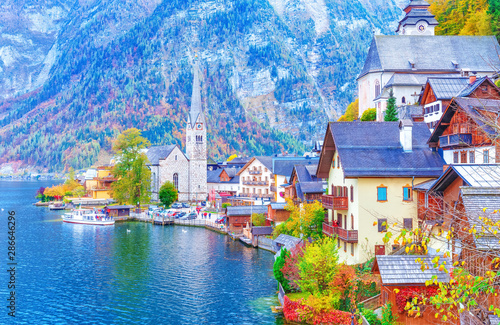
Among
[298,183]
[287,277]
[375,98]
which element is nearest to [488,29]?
[375,98]

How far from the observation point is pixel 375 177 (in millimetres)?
34500

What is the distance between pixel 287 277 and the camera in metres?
35.7

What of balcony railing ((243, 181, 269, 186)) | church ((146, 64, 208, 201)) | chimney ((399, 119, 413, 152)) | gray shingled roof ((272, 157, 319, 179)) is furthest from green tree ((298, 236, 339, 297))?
church ((146, 64, 208, 201))

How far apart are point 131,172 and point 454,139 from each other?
7704 cm

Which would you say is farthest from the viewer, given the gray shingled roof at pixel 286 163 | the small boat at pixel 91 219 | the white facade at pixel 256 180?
the white facade at pixel 256 180

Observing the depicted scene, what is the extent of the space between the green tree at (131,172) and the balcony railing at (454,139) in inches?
2932

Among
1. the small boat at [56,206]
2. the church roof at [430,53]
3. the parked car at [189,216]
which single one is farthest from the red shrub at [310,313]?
the small boat at [56,206]

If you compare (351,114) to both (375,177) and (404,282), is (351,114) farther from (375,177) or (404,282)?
(404,282)

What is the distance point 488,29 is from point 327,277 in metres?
65.9

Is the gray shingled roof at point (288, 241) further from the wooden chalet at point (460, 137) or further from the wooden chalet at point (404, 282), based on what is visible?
the wooden chalet at point (404, 282)

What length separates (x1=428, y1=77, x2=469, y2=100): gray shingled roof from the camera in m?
46.2

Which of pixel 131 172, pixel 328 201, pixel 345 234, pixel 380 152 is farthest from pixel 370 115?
pixel 131 172

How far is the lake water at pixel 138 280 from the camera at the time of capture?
34562 millimetres

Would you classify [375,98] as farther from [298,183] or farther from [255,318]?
[255,318]
